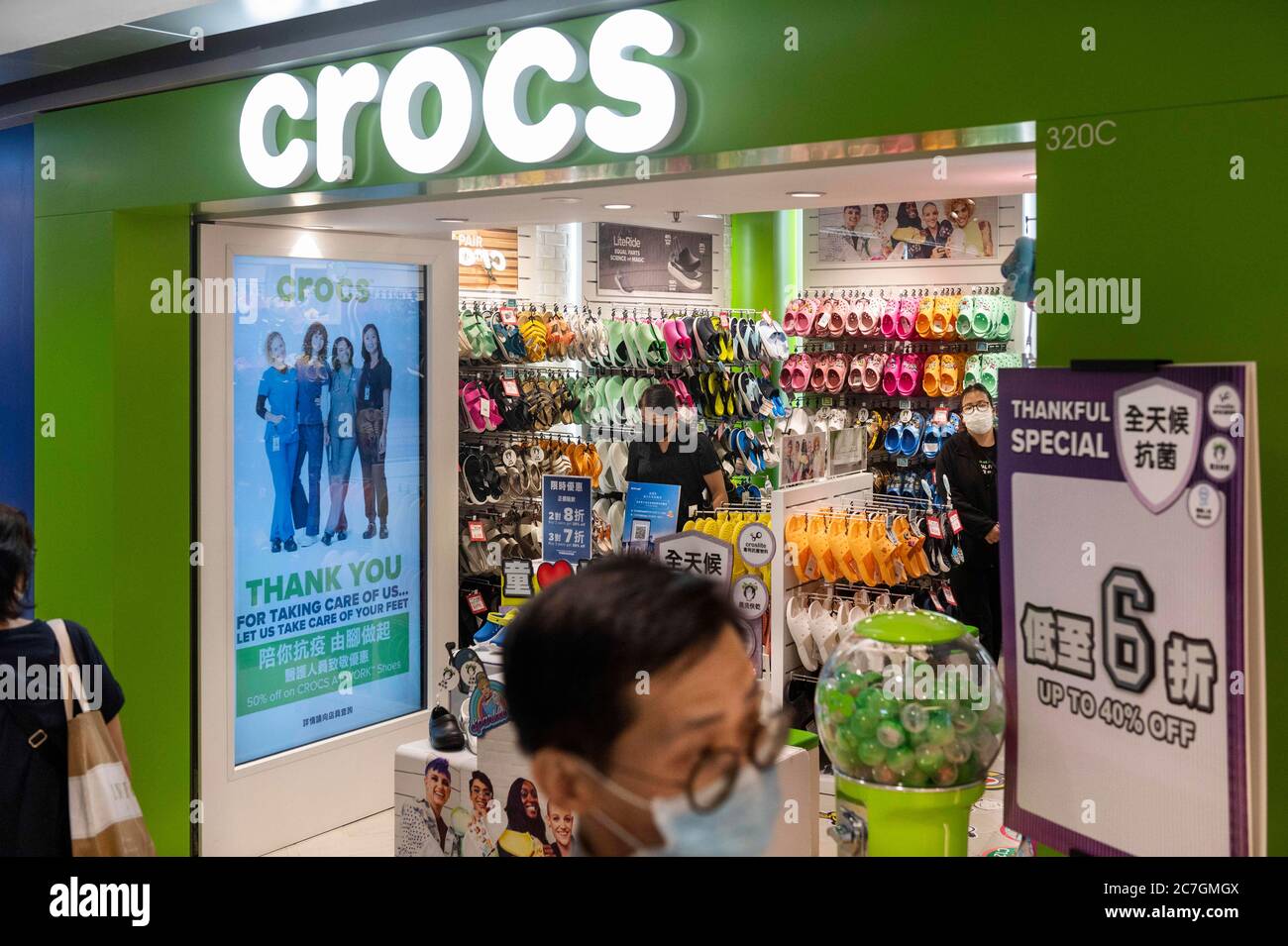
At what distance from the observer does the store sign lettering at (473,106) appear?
3156mm

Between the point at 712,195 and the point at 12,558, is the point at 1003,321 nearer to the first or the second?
the point at 712,195

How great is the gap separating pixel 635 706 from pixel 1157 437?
1.36 meters

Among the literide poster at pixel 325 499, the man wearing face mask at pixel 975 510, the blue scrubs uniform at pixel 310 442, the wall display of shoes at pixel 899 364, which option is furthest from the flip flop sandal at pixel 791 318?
the blue scrubs uniform at pixel 310 442

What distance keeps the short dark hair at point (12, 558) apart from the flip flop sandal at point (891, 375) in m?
6.18

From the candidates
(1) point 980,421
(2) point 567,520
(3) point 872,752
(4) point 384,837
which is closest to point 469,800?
(2) point 567,520

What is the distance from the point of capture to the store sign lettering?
3156 millimetres

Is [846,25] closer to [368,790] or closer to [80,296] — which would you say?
[80,296]

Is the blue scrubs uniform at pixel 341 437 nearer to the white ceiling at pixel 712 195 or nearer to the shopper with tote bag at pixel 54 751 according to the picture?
the white ceiling at pixel 712 195

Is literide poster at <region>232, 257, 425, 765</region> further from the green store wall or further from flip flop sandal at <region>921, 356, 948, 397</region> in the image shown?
flip flop sandal at <region>921, 356, 948, 397</region>

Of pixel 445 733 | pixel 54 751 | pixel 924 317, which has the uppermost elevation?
pixel 924 317

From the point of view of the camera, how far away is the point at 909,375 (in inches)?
330
